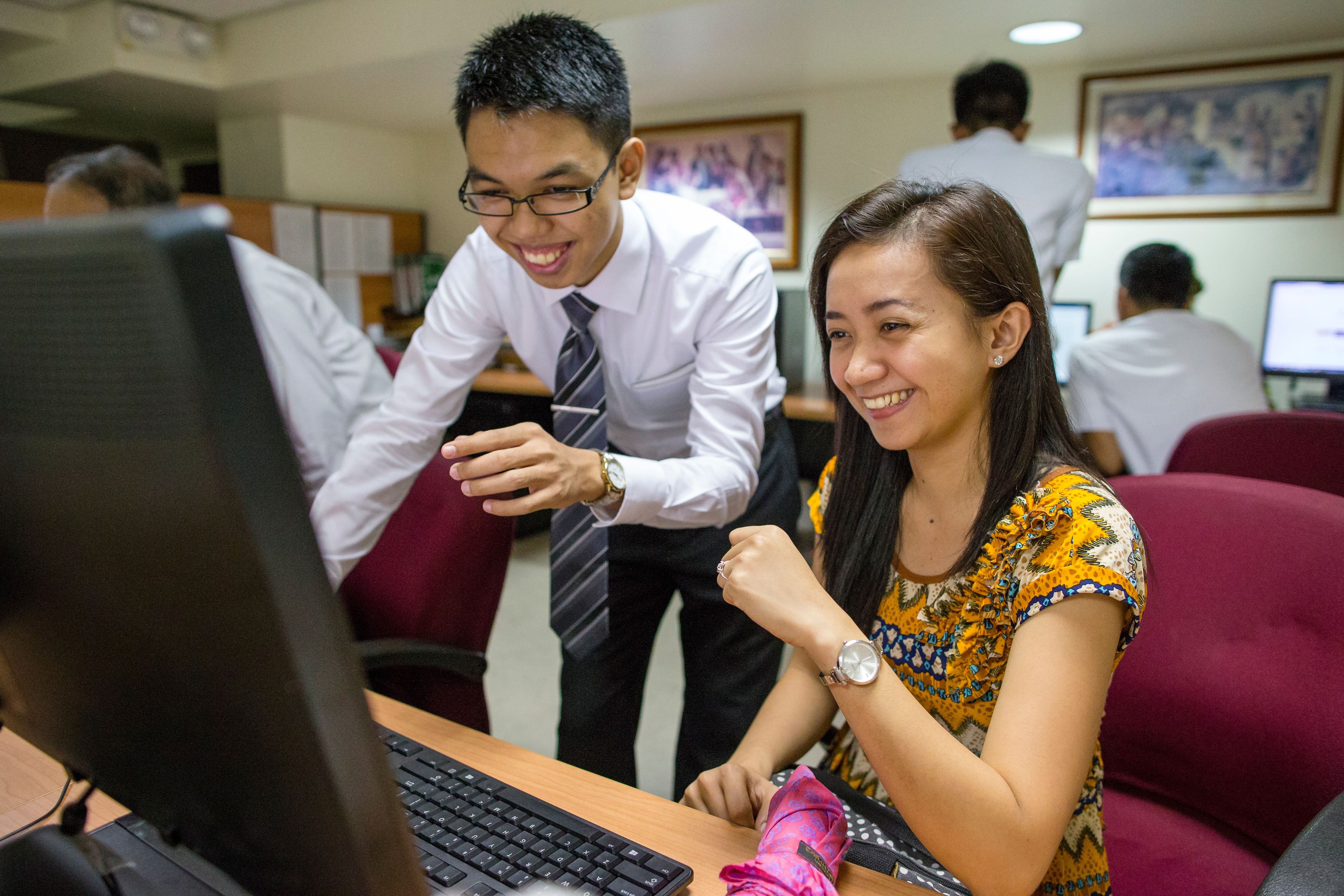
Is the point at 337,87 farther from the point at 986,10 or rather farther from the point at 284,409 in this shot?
the point at 284,409

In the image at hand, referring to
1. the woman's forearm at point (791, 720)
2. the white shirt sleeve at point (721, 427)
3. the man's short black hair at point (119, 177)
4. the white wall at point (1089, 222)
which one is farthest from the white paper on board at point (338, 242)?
the woman's forearm at point (791, 720)

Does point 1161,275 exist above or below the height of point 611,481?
above

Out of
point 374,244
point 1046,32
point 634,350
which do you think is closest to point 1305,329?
point 1046,32

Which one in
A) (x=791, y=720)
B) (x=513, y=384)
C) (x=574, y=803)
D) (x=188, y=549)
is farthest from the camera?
(x=513, y=384)

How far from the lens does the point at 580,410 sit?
1.39 m

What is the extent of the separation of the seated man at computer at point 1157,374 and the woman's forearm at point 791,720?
188 centimetres

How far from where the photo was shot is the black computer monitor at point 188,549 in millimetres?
287

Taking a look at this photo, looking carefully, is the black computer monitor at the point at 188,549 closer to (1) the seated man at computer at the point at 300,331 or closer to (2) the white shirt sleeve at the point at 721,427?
(2) the white shirt sleeve at the point at 721,427

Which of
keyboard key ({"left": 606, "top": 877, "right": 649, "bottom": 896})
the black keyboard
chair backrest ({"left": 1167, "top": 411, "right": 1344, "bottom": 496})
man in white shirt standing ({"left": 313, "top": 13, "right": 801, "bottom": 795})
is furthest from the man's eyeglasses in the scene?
chair backrest ({"left": 1167, "top": 411, "right": 1344, "bottom": 496})

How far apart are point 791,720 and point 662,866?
0.41 metres

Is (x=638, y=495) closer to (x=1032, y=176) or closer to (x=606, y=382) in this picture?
(x=606, y=382)

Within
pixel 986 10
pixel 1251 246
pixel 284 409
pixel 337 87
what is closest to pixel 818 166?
pixel 986 10

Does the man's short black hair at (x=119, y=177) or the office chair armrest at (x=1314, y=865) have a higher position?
the man's short black hair at (x=119, y=177)

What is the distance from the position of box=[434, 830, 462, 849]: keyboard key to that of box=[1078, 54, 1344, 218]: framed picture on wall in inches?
152
